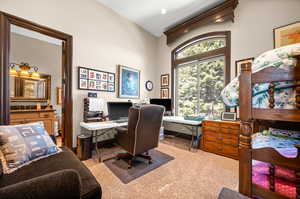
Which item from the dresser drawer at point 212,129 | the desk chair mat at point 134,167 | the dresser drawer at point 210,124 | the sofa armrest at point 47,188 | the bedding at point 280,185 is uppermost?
the sofa armrest at point 47,188

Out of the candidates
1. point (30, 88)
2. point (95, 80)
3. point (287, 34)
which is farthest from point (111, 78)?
point (287, 34)

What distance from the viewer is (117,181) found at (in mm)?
1655

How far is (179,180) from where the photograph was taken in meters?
1.69

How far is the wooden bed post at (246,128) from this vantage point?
80cm

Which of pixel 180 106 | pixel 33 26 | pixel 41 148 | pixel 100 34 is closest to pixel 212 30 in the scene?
pixel 180 106

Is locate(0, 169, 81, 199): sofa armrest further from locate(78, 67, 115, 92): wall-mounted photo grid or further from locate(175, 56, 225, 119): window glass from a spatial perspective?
locate(175, 56, 225, 119): window glass

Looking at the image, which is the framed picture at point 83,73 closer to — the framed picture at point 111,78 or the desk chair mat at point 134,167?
the framed picture at point 111,78

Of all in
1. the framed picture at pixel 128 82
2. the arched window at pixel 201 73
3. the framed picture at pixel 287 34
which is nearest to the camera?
the framed picture at pixel 287 34

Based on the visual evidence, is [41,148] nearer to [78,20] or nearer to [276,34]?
[78,20]

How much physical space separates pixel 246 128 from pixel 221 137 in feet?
6.22

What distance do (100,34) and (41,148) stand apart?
2.61m

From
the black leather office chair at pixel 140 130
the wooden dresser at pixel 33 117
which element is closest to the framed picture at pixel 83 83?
the black leather office chair at pixel 140 130

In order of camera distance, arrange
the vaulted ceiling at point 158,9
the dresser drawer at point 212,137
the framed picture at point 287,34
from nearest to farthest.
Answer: the framed picture at point 287,34
the dresser drawer at point 212,137
the vaulted ceiling at point 158,9

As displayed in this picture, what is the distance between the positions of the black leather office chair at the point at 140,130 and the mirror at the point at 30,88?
10.7 ft
